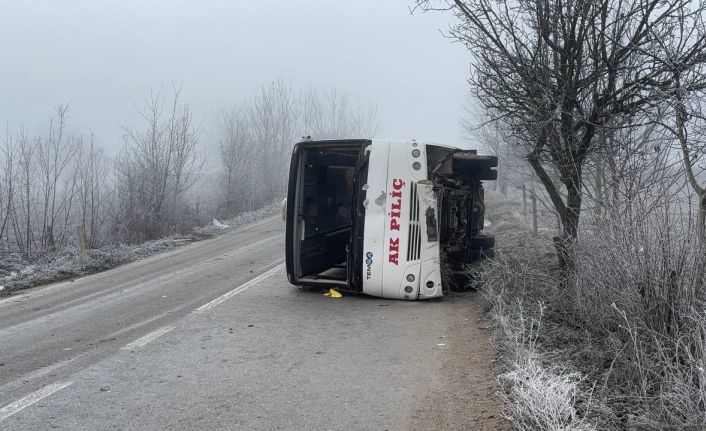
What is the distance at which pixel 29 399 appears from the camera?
4148mm

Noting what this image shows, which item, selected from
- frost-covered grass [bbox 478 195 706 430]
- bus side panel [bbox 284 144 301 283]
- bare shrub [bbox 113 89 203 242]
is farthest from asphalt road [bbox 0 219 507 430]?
bare shrub [bbox 113 89 203 242]

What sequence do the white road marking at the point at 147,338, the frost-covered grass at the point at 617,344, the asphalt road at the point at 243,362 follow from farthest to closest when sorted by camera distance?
1. the white road marking at the point at 147,338
2. the asphalt road at the point at 243,362
3. the frost-covered grass at the point at 617,344

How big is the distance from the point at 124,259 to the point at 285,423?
468 inches

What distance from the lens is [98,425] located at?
144 inches

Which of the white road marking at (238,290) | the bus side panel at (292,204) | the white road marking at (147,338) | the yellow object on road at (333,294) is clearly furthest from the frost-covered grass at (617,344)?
the white road marking at (238,290)

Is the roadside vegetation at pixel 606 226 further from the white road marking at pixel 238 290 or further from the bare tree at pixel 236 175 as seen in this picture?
the bare tree at pixel 236 175

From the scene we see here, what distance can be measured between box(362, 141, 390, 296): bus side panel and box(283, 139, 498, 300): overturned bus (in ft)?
0.05

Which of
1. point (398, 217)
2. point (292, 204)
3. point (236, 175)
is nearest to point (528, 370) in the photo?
point (398, 217)

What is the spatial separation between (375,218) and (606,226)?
3420 millimetres

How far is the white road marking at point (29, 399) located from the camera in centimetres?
389

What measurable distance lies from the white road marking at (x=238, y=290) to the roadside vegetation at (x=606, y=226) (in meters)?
3.78

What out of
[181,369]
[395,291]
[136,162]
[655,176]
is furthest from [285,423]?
[136,162]

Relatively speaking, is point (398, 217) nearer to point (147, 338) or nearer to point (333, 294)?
point (333, 294)

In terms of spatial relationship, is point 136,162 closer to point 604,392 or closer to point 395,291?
point 395,291
